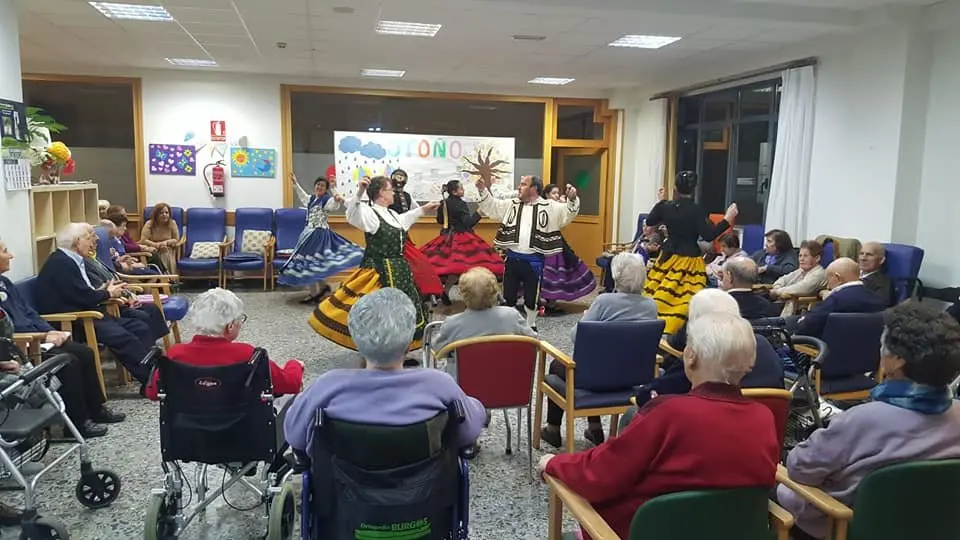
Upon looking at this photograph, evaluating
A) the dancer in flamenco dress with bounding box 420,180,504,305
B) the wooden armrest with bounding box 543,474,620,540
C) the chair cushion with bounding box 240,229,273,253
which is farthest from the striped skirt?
the chair cushion with bounding box 240,229,273,253

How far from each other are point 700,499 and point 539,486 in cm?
184

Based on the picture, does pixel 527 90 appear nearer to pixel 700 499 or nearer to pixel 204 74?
pixel 204 74

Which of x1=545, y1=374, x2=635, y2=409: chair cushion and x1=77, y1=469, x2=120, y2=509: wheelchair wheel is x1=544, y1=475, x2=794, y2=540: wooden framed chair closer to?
x1=545, y1=374, x2=635, y2=409: chair cushion

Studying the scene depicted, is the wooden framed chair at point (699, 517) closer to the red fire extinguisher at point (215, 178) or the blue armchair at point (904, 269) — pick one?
the blue armchair at point (904, 269)

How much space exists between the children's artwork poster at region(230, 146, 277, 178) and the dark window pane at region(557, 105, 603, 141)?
14.3ft

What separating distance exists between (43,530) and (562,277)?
581 cm

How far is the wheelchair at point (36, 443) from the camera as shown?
2623 millimetres

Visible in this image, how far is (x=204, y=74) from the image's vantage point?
9.41m

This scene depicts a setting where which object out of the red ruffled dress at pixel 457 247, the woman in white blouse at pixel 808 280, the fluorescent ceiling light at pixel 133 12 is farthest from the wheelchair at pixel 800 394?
the fluorescent ceiling light at pixel 133 12

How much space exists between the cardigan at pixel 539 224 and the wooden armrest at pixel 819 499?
5054 millimetres

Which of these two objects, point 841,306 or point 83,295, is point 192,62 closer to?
point 83,295

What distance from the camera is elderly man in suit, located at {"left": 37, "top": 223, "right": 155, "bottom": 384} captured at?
4449 millimetres

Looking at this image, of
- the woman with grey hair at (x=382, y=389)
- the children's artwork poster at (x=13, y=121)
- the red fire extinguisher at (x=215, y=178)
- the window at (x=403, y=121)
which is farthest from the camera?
the window at (x=403, y=121)

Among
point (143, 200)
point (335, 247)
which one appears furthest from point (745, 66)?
point (143, 200)
